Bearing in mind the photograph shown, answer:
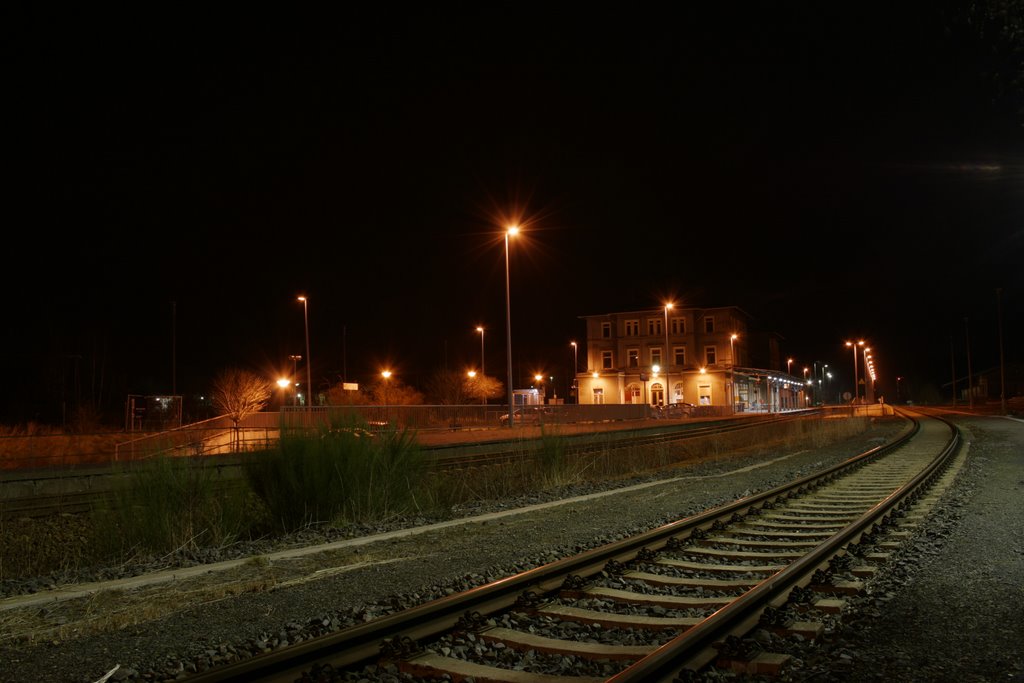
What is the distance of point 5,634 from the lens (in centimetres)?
664

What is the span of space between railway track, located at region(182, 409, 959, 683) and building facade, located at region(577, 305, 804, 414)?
247ft

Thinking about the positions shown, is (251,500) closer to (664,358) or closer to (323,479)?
(323,479)

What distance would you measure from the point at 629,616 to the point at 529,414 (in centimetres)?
3682

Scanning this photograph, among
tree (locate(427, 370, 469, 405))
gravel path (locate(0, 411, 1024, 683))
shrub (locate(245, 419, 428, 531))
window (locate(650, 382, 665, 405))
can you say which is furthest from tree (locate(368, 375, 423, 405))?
gravel path (locate(0, 411, 1024, 683))

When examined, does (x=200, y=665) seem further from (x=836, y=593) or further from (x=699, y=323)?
(x=699, y=323)

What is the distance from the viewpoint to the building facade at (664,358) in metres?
85.1

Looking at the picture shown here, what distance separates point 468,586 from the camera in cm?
775

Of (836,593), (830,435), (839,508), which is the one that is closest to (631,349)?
(830,435)

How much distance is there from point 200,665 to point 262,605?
1906 mm

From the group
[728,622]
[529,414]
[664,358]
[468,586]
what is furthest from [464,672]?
[664,358]

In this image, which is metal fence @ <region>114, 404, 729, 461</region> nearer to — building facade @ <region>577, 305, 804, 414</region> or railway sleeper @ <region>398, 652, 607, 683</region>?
railway sleeper @ <region>398, 652, 607, 683</region>

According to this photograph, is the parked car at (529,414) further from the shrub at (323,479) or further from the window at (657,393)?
the window at (657,393)

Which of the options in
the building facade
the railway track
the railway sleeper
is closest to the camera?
the railway sleeper

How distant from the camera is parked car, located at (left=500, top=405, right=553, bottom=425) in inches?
1601
